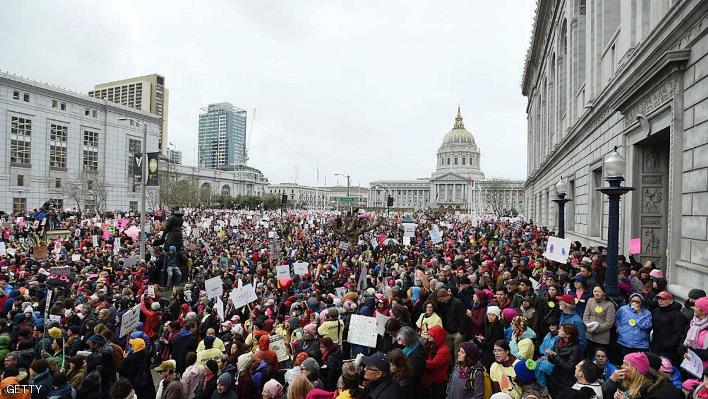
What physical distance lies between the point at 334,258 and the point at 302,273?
17.9 feet

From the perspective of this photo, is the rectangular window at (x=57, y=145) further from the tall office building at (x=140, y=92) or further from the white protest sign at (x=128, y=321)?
the white protest sign at (x=128, y=321)

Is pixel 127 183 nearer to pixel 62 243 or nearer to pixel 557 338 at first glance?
pixel 62 243

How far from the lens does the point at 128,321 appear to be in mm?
8727

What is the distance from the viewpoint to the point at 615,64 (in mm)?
16000

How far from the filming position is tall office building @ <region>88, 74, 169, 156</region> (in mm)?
117188

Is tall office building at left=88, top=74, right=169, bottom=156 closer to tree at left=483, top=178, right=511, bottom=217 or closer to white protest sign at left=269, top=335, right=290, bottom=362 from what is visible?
tree at left=483, top=178, right=511, bottom=217

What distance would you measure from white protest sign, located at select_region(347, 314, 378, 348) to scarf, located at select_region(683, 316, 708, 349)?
4.13 meters

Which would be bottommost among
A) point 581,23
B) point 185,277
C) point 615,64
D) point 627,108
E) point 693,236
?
point 185,277

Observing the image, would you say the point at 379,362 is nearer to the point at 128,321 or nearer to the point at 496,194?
the point at 128,321

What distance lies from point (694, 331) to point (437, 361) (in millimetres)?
3165

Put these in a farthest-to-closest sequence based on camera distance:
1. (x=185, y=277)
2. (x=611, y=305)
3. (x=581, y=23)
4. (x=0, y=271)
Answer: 1. (x=581, y=23)
2. (x=185, y=277)
3. (x=0, y=271)
4. (x=611, y=305)

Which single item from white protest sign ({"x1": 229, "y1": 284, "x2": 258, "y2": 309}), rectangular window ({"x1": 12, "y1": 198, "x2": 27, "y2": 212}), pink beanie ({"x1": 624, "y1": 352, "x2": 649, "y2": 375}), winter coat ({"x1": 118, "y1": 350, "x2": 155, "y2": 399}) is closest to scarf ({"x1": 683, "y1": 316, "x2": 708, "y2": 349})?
pink beanie ({"x1": 624, "y1": 352, "x2": 649, "y2": 375})

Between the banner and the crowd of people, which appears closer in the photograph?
the crowd of people

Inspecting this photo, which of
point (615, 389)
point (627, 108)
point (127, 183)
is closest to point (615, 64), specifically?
point (627, 108)
